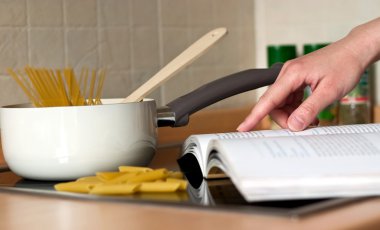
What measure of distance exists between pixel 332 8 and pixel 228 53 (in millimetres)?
261

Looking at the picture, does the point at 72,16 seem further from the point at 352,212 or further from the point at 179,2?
the point at 352,212

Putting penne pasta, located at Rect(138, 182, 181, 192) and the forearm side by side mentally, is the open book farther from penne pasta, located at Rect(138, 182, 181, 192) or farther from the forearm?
the forearm

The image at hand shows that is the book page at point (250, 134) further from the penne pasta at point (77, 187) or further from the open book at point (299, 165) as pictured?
the penne pasta at point (77, 187)

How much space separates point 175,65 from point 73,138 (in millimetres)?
163

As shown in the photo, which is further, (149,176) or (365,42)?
(365,42)

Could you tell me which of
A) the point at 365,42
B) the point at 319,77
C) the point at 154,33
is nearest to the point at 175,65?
the point at 319,77

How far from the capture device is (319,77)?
1.03m

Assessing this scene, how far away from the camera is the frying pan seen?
34.4 inches

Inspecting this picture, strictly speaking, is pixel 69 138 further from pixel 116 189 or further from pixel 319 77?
pixel 319 77

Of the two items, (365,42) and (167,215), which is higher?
(365,42)

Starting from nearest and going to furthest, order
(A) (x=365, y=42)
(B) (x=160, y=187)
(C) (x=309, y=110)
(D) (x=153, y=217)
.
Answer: (D) (x=153, y=217), (B) (x=160, y=187), (C) (x=309, y=110), (A) (x=365, y=42)

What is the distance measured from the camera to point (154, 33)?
1.62 metres

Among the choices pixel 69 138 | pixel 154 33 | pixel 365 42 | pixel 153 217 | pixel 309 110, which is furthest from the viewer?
pixel 154 33

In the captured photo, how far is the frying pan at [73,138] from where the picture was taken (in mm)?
875
